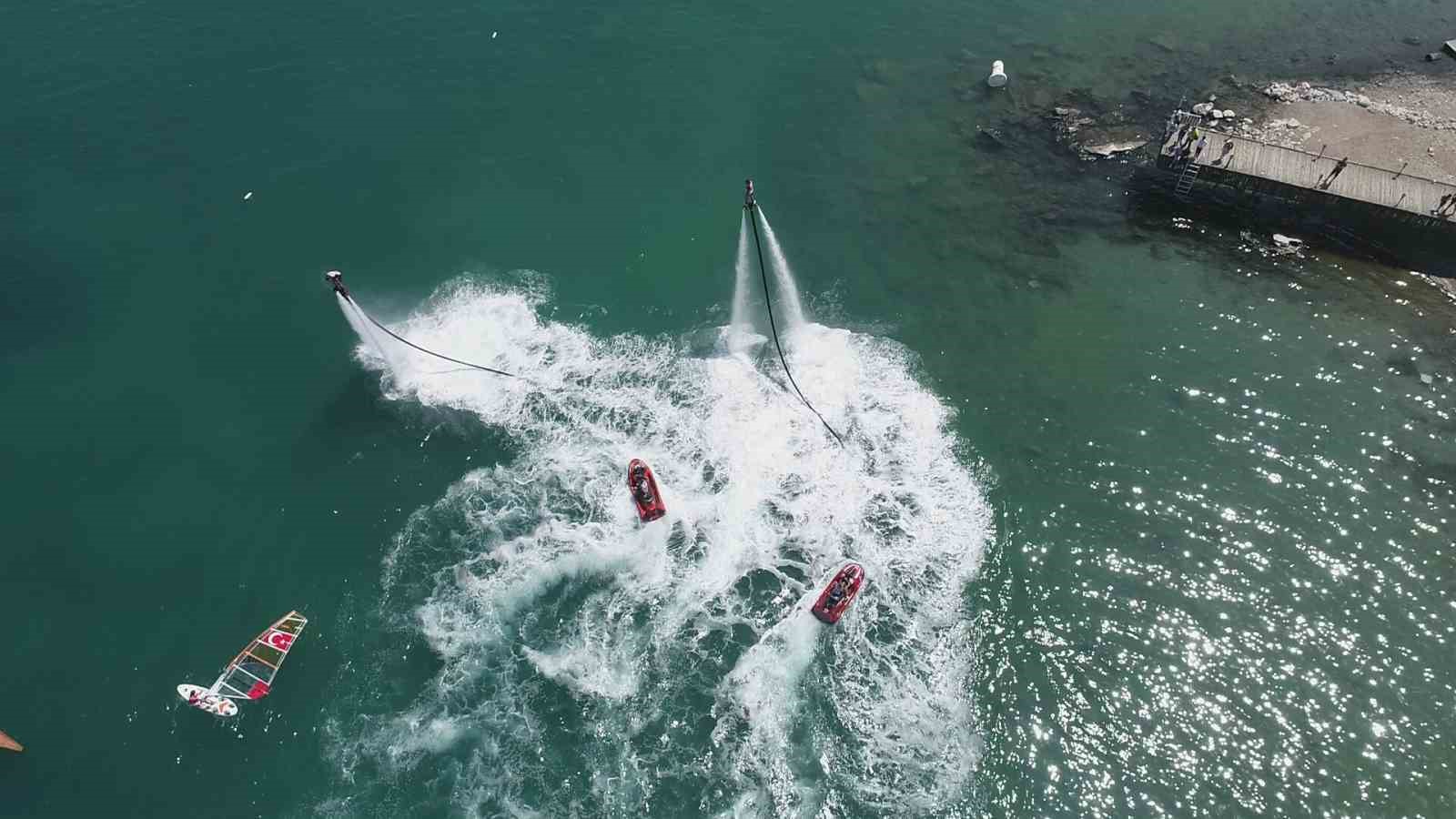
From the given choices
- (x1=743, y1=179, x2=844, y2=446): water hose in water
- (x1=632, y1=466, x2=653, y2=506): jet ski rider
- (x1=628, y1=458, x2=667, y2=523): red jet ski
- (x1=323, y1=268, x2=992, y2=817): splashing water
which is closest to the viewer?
(x1=323, y1=268, x2=992, y2=817): splashing water

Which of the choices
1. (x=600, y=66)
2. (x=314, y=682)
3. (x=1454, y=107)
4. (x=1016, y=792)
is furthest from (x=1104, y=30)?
(x=314, y=682)

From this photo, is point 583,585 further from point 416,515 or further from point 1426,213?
point 1426,213

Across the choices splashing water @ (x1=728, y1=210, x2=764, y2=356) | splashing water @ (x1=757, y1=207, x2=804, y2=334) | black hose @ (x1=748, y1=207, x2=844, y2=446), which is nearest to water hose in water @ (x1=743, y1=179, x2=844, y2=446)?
black hose @ (x1=748, y1=207, x2=844, y2=446)

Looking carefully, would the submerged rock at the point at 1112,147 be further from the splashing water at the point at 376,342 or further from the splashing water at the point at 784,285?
the splashing water at the point at 376,342

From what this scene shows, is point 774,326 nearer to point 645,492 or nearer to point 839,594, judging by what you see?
point 645,492

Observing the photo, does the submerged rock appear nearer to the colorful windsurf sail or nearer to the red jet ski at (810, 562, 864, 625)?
the red jet ski at (810, 562, 864, 625)

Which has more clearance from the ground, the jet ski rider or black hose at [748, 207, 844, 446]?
black hose at [748, 207, 844, 446]
